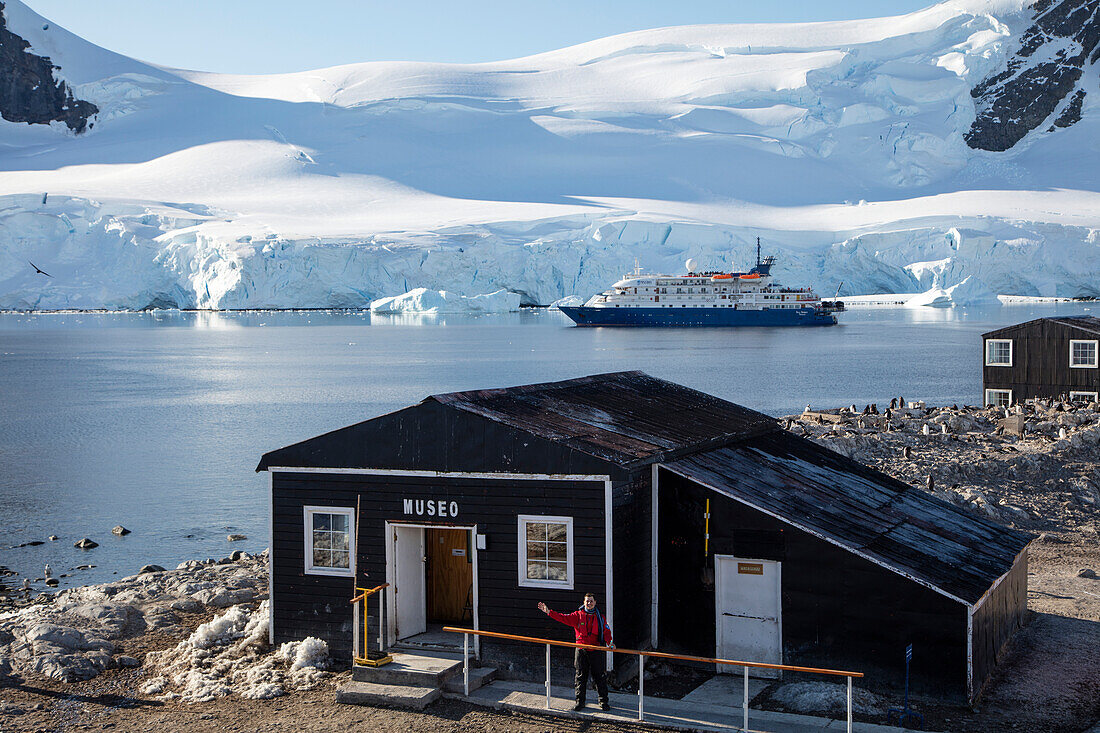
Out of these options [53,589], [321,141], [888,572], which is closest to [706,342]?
[53,589]

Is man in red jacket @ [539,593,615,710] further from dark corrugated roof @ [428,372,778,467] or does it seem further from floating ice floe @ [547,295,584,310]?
floating ice floe @ [547,295,584,310]

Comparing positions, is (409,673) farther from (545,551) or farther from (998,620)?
(998,620)

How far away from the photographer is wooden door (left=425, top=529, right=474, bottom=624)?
1166 centimetres

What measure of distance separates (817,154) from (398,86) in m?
61.6

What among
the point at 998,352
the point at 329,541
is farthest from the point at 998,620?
the point at 998,352

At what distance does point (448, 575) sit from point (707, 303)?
86459 millimetres

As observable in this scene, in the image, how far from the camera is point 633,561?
35.3ft

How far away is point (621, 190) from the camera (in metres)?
148

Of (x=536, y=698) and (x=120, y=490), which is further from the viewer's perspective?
(x=120, y=490)

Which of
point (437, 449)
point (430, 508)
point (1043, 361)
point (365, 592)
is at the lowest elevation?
point (365, 592)

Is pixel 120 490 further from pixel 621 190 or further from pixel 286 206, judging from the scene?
pixel 621 190

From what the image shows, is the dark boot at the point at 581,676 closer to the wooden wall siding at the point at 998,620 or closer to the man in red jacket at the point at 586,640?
the man in red jacket at the point at 586,640

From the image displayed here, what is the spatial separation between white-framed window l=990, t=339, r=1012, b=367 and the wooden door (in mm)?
23026

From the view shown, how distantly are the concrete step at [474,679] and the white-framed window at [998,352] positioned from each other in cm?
2374
